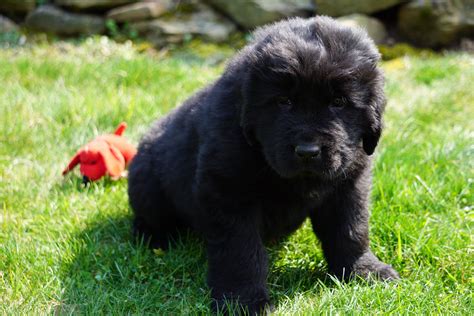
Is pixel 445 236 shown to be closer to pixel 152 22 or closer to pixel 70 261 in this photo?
pixel 70 261

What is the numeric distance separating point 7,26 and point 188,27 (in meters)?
2.43

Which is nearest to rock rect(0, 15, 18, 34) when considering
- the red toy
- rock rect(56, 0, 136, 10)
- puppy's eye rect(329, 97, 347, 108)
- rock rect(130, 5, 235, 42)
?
rock rect(56, 0, 136, 10)

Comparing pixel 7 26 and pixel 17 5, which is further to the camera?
pixel 17 5

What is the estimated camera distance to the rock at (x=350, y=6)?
8.08m

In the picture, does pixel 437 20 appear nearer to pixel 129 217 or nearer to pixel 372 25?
pixel 372 25

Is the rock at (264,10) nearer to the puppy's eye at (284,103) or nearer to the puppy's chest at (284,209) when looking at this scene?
the puppy's chest at (284,209)

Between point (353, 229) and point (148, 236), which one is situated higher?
point (353, 229)

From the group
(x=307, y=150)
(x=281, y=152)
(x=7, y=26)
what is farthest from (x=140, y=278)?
(x=7, y=26)

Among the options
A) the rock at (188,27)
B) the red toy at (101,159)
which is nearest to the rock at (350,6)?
→ the rock at (188,27)

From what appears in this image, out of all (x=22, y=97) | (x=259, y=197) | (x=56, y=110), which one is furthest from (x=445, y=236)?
(x=22, y=97)

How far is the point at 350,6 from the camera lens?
815 centimetres

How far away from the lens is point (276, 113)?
8.56 ft

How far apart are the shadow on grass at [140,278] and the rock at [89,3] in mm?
5353

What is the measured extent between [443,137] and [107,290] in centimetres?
285
